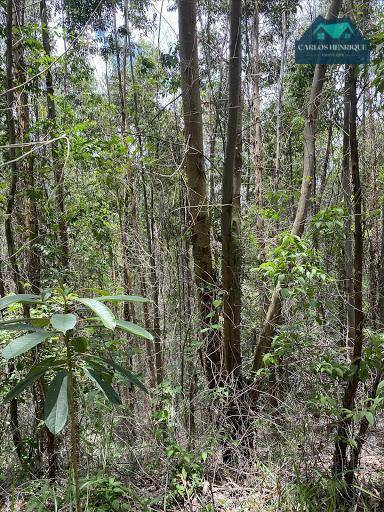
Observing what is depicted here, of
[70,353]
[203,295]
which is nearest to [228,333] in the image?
[203,295]

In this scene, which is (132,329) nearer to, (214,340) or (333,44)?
(214,340)

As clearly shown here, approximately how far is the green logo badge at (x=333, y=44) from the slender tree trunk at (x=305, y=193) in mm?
77

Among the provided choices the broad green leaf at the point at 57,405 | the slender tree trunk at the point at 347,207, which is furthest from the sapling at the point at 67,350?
the slender tree trunk at the point at 347,207

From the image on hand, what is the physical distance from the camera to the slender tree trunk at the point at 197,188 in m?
2.93

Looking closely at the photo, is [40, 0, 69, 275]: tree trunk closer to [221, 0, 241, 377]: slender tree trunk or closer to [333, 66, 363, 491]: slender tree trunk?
[221, 0, 241, 377]: slender tree trunk

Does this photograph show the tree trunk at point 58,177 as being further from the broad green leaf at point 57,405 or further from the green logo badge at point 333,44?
the green logo badge at point 333,44

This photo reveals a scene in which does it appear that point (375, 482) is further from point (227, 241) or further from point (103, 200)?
point (103, 200)

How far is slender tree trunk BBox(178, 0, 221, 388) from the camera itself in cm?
293

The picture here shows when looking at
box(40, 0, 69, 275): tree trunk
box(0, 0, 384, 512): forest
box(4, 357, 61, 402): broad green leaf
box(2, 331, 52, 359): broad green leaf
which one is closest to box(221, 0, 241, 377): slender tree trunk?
box(0, 0, 384, 512): forest

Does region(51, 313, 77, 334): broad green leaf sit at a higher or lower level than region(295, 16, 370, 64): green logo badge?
lower

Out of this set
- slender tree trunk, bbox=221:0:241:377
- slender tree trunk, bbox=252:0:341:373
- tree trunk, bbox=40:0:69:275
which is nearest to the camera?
slender tree trunk, bbox=221:0:241:377

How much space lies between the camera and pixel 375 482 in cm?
258

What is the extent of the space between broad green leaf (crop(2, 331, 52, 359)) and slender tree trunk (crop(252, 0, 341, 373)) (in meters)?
2.12

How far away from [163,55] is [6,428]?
253 inches
